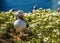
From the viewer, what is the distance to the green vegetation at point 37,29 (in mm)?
5316

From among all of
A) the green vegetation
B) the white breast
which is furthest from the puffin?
the green vegetation

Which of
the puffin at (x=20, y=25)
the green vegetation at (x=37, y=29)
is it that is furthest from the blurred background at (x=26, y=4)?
the puffin at (x=20, y=25)

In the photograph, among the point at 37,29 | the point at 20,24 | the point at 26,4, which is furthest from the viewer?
the point at 26,4

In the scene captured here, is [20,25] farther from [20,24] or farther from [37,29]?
[37,29]

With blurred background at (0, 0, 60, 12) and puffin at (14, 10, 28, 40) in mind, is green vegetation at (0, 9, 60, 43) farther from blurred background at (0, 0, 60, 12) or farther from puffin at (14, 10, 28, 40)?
blurred background at (0, 0, 60, 12)

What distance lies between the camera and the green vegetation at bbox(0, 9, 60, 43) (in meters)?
5.32

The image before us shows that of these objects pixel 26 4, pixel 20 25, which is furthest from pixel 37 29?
pixel 26 4

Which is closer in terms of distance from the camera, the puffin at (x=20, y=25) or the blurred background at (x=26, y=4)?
the puffin at (x=20, y=25)

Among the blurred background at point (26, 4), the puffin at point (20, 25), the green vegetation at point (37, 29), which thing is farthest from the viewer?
the blurred background at point (26, 4)

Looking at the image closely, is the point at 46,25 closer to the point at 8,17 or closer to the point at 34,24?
the point at 34,24

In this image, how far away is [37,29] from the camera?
5812mm

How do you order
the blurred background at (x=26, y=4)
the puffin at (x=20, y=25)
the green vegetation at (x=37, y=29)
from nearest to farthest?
the green vegetation at (x=37, y=29)
the puffin at (x=20, y=25)
the blurred background at (x=26, y=4)

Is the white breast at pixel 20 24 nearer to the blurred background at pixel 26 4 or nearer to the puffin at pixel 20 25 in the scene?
the puffin at pixel 20 25

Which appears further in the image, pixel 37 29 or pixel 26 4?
pixel 26 4
